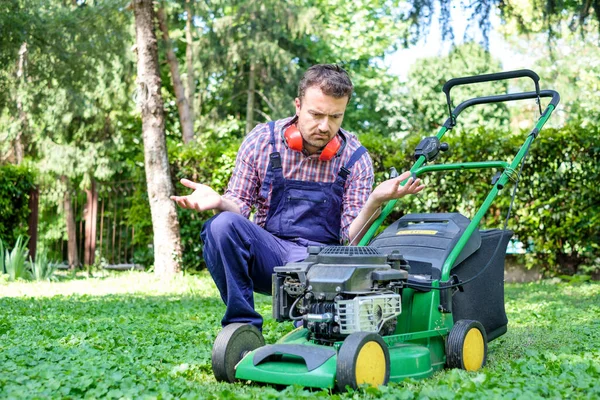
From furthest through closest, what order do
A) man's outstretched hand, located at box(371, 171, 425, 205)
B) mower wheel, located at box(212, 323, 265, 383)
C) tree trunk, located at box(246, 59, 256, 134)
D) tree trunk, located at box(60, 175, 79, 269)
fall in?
tree trunk, located at box(246, 59, 256, 134) < tree trunk, located at box(60, 175, 79, 269) < man's outstretched hand, located at box(371, 171, 425, 205) < mower wheel, located at box(212, 323, 265, 383)

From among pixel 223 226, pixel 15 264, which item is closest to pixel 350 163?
pixel 223 226

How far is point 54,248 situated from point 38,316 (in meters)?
14.9

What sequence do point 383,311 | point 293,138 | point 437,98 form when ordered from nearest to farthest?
point 383,311, point 293,138, point 437,98

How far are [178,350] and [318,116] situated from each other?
139 cm

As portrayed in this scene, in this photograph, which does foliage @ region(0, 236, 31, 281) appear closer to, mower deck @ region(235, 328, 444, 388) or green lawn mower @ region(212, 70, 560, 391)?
green lawn mower @ region(212, 70, 560, 391)

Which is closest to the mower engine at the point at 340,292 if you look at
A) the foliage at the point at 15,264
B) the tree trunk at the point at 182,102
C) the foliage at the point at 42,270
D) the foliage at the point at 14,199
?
the foliage at the point at 15,264

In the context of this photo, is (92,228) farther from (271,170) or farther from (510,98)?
(510,98)

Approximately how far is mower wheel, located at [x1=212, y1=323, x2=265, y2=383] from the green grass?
63mm

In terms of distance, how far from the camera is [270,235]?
11.7 feet

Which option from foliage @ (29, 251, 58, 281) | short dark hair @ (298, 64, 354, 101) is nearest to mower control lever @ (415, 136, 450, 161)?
short dark hair @ (298, 64, 354, 101)

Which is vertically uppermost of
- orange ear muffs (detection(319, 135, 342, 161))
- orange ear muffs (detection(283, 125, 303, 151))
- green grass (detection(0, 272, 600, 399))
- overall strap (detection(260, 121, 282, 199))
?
orange ear muffs (detection(283, 125, 303, 151))

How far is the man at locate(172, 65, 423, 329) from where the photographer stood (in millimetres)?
3365

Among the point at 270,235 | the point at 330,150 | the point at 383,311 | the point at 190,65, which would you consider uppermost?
the point at 190,65

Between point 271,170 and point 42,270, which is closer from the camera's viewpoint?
point 271,170
